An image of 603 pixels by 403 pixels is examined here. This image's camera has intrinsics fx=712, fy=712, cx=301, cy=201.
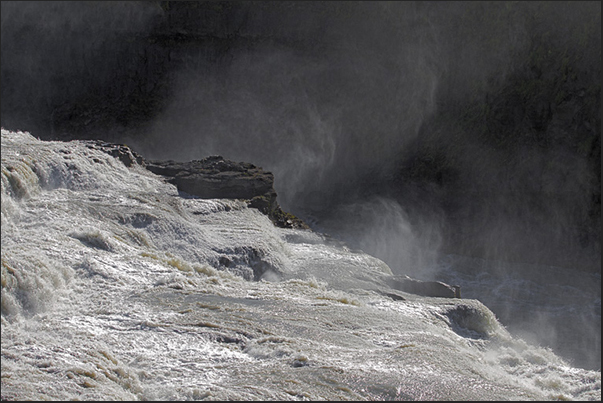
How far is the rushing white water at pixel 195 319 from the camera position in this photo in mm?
5609

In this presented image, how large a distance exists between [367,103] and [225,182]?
1341cm

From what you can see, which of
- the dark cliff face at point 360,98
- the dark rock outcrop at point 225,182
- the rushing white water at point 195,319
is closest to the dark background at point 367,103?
the dark cliff face at point 360,98

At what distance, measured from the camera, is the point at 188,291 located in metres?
7.72

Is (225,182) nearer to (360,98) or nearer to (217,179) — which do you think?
(217,179)

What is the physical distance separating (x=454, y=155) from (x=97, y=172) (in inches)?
579

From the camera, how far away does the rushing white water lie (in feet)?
18.4

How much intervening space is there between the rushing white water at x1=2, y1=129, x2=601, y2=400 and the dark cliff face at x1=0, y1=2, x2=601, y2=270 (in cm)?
1150

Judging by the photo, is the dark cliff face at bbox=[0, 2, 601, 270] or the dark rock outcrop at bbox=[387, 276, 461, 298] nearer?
the dark rock outcrop at bbox=[387, 276, 461, 298]

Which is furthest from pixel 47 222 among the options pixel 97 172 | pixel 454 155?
pixel 454 155

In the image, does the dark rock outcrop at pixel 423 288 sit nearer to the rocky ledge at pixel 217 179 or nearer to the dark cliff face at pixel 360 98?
the rocky ledge at pixel 217 179

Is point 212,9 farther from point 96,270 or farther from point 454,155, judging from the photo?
point 96,270

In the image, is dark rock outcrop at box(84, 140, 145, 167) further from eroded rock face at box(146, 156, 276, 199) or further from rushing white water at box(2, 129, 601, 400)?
rushing white water at box(2, 129, 601, 400)

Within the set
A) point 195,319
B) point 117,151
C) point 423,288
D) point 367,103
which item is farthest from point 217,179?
point 367,103

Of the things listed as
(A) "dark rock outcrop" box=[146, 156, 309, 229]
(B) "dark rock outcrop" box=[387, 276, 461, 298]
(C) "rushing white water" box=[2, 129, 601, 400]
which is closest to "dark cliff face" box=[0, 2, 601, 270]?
(A) "dark rock outcrop" box=[146, 156, 309, 229]
